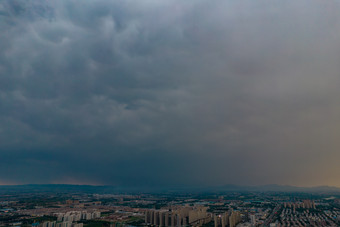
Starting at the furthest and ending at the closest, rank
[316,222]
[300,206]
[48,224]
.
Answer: [300,206], [316,222], [48,224]

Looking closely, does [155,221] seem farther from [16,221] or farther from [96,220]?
[16,221]

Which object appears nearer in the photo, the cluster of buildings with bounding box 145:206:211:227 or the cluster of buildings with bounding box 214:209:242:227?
the cluster of buildings with bounding box 214:209:242:227

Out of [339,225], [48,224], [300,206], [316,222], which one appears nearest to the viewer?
[48,224]

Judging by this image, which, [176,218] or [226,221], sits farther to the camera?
[176,218]

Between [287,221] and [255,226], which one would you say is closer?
[255,226]

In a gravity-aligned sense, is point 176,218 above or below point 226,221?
above

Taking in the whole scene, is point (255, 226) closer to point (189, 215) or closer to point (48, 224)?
point (189, 215)

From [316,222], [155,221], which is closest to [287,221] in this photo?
[316,222]

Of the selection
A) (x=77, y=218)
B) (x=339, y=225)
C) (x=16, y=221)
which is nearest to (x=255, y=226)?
(x=339, y=225)

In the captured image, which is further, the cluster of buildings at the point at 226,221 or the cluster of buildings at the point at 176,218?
the cluster of buildings at the point at 176,218
